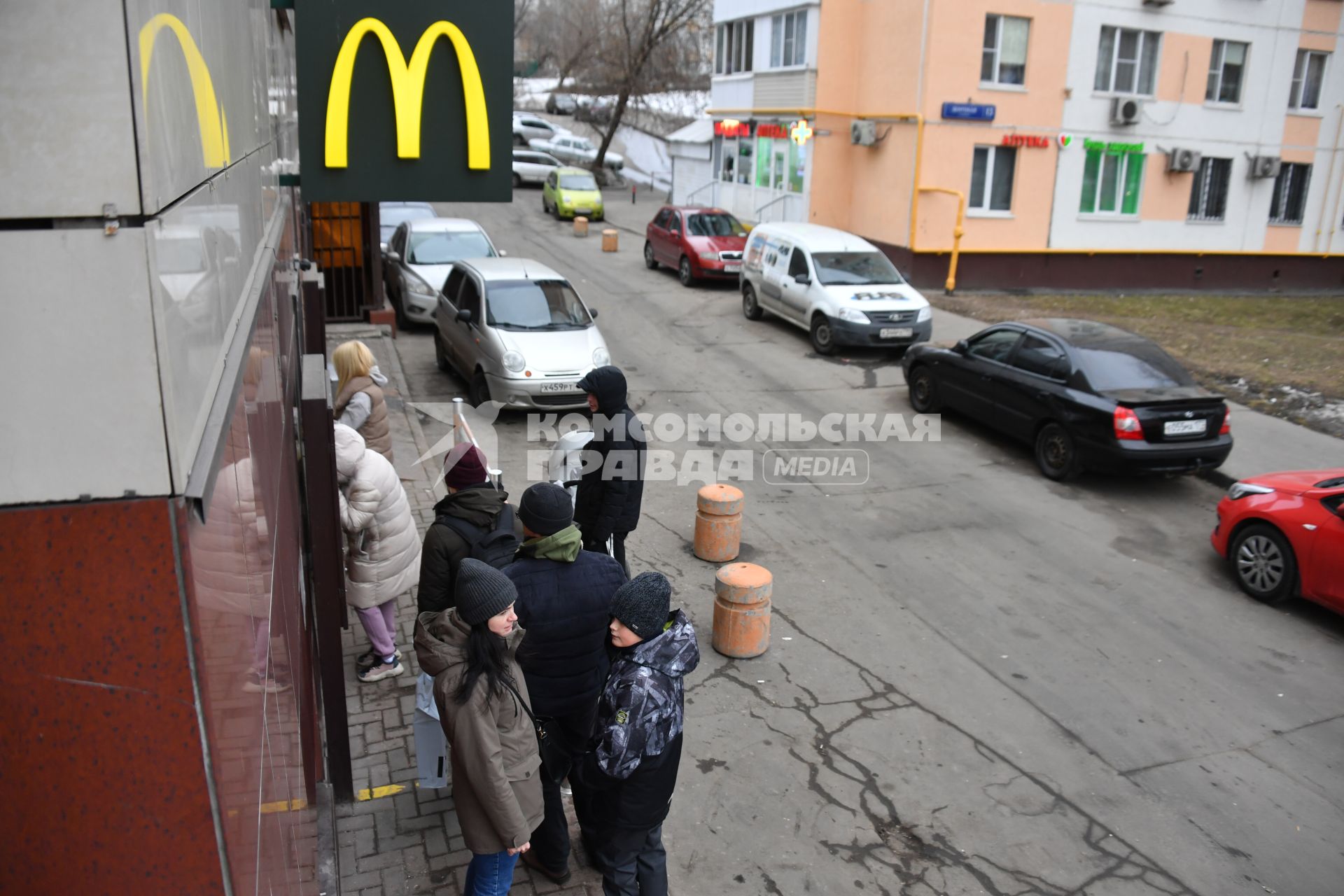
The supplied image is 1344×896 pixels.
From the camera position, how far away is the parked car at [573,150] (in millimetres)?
45562

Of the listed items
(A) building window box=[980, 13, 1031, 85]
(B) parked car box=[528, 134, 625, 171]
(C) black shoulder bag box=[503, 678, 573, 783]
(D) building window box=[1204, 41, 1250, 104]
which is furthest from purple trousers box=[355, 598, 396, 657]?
(B) parked car box=[528, 134, 625, 171]

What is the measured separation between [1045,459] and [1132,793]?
6.38m

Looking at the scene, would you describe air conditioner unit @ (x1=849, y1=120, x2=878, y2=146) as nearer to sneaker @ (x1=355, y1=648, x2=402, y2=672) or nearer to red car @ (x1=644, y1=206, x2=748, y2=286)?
red car @ (x1=644, y1=206, x2=748, y2=286)

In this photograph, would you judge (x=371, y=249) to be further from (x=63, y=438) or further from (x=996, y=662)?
(x=63, y=438)

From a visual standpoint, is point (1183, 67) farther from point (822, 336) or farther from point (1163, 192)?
point (822, 336)

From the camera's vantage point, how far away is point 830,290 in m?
17.5

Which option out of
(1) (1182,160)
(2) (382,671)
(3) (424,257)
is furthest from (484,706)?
(1) (1182,160)

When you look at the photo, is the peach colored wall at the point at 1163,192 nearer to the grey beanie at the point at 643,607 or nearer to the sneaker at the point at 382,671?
the sneaker at the point at 382,671

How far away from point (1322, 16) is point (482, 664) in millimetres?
32906

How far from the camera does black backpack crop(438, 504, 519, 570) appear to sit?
517 cm

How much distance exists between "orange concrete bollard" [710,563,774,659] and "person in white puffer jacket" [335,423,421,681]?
7.46 feet

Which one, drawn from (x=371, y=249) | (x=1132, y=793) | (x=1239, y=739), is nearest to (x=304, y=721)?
(x=1132, y=793)

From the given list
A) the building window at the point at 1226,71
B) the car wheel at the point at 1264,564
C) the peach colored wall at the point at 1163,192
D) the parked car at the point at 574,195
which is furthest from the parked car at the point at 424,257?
the building window at the point at 1226,71

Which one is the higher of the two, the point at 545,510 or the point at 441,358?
the point at 545,510
